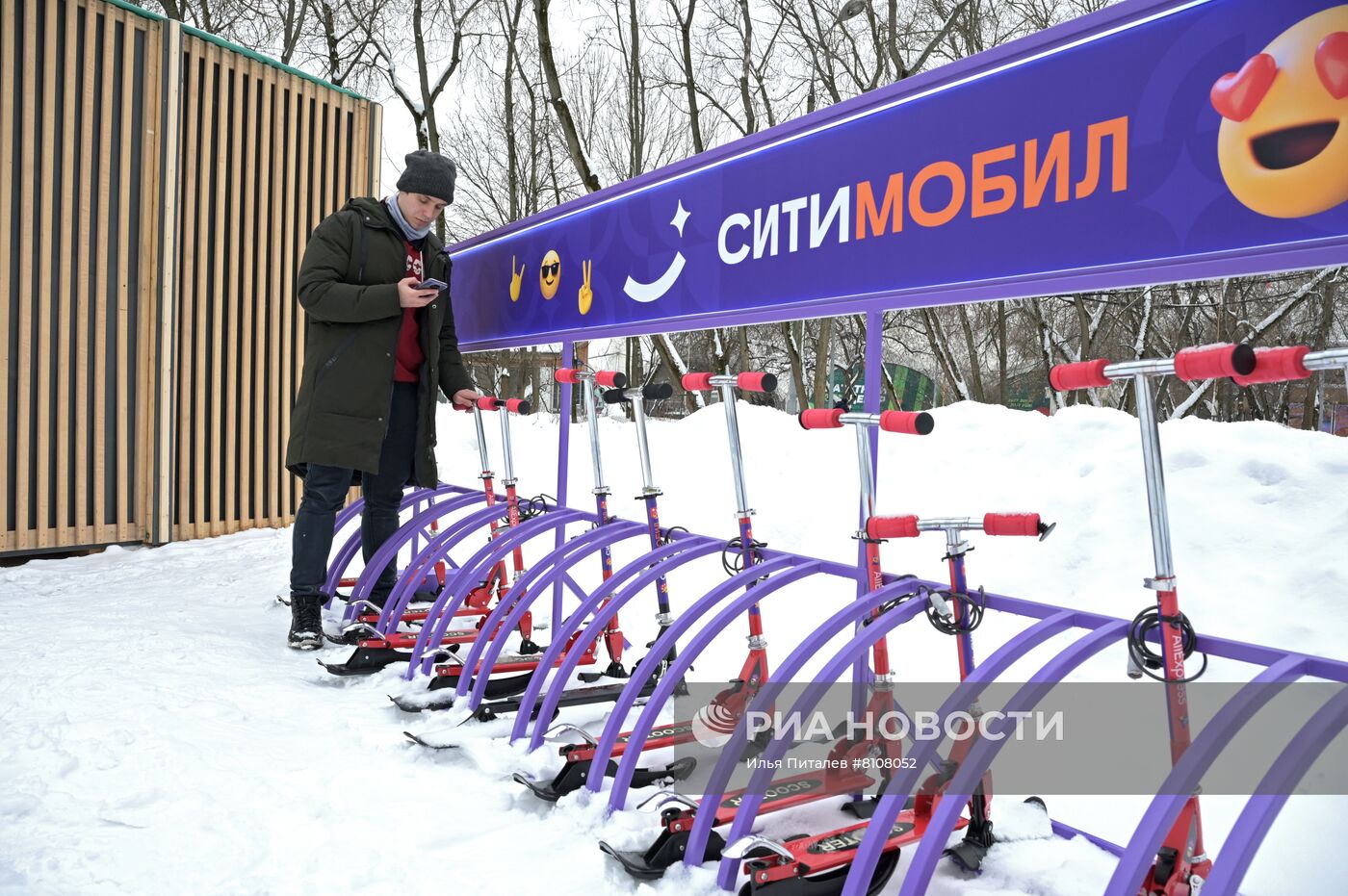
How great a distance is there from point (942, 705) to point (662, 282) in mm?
1881

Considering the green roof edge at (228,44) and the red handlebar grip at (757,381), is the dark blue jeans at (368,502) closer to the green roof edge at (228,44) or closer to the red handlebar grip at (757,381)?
the red handlebar grip at (757,381)

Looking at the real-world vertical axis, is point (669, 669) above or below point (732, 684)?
above

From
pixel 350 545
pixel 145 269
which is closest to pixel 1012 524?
pixel 350 545

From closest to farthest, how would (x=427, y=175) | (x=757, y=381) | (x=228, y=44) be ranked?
(x=757, y=381) → (x=427, y=175) → (x=228, y=44)

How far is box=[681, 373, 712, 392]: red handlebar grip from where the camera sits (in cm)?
261

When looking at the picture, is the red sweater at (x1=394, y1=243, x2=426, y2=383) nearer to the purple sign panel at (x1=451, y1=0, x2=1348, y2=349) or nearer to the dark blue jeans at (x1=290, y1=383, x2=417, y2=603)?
the dark blue jeans at (x1=290, y1=383, x2=417, y2=603)

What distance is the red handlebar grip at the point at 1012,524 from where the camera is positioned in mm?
1753

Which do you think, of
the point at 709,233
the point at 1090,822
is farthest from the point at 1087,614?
the point at 709,233

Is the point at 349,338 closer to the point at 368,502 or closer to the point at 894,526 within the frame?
the point at 368,502

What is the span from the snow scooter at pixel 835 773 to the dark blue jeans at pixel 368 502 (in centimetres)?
198

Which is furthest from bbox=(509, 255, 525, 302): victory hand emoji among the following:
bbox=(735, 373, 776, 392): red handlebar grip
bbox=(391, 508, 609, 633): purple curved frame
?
bbox=(735, 373, 776, 392): red handlebar grip

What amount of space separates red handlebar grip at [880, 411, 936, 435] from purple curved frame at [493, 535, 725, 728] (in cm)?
75

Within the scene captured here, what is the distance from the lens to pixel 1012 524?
70.0 inches

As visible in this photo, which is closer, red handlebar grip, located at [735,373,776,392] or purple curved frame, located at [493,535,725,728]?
red handlebar grip, located at [735,373,776,392]
